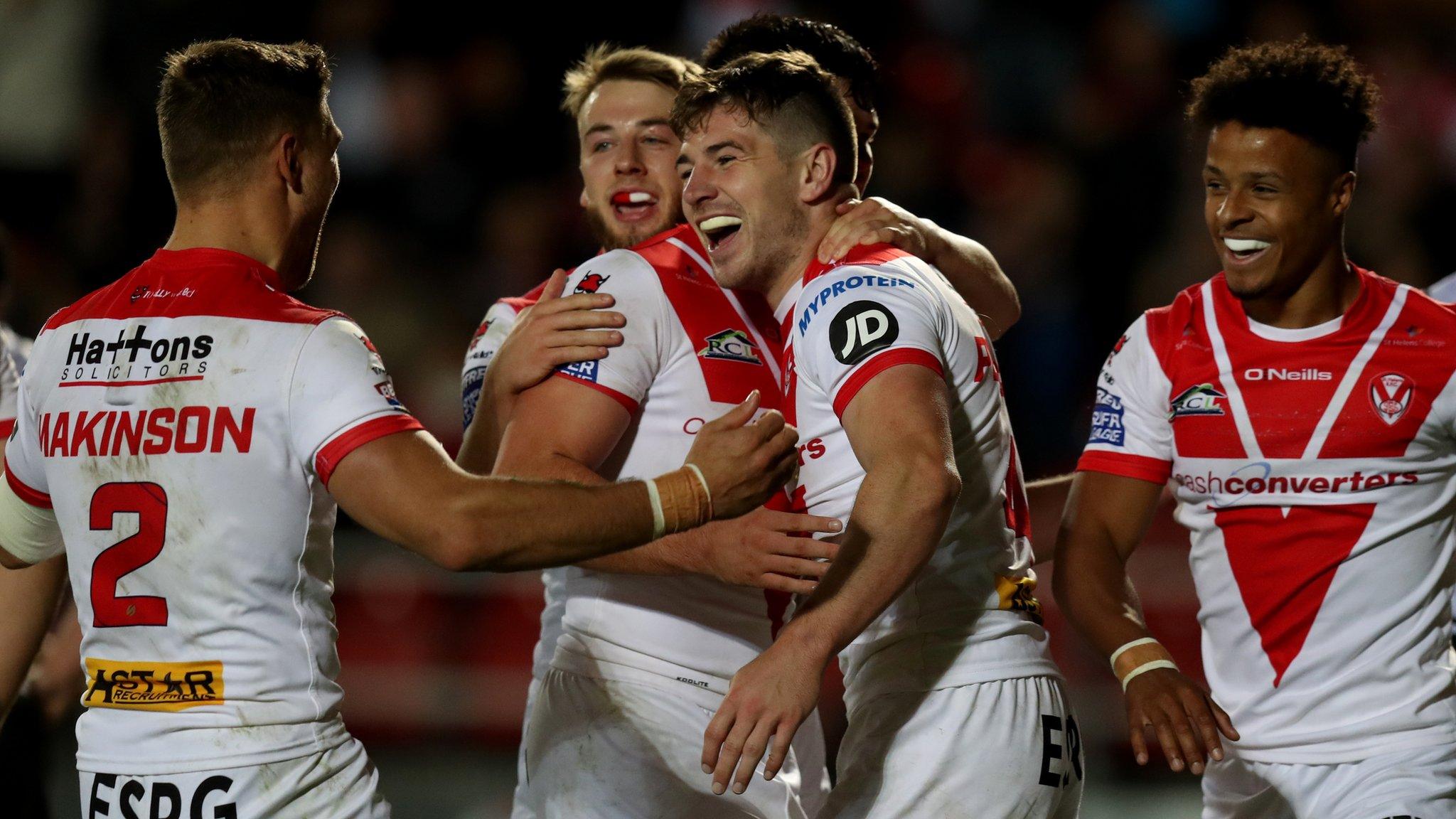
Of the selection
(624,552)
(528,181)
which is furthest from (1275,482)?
(528,181)

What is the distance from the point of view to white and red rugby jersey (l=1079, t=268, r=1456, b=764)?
417 cm

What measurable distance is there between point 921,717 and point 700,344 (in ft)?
4.15

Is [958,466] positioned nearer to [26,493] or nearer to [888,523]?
[888,523]

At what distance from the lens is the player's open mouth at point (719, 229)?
4203 millimetres

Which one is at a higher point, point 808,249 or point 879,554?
point 808,249

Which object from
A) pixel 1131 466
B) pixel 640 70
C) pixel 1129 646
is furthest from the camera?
pixel 640 70

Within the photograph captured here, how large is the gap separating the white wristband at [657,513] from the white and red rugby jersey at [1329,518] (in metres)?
1.76

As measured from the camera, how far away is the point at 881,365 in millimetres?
3477

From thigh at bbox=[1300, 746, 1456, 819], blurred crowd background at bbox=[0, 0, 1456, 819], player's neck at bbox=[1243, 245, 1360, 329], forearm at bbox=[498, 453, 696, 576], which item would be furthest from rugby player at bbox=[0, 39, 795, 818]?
blurred crowd background at bbox=[0, 0, 1456, 819]

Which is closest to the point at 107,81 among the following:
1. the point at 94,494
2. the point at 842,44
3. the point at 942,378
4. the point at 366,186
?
the point at 366,186

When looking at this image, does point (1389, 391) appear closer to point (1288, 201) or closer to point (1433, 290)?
point (1288, 201)

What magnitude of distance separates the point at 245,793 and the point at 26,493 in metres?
1.07

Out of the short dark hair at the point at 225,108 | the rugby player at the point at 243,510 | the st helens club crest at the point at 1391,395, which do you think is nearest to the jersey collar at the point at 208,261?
the rugby player at the point at 243,510

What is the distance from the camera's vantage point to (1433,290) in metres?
5.01
